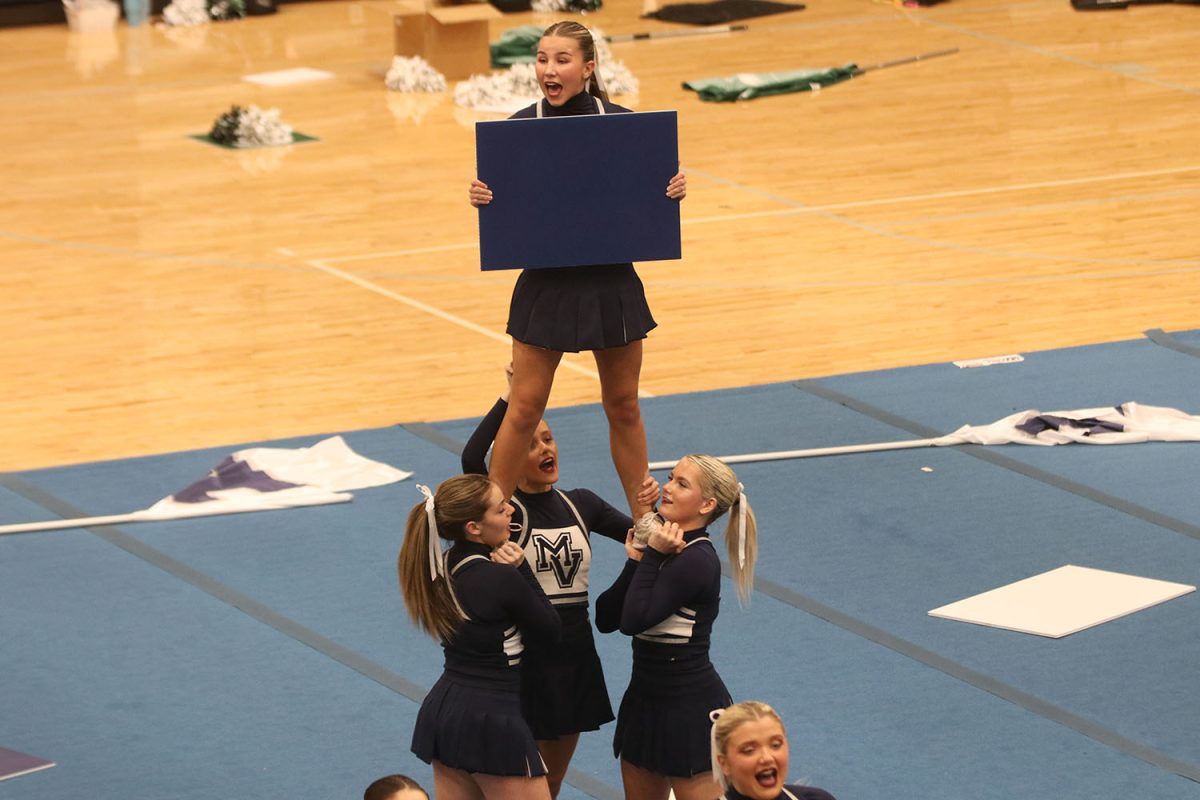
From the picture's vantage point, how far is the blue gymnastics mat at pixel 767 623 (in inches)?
212

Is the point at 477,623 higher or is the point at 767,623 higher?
the point at 477,623

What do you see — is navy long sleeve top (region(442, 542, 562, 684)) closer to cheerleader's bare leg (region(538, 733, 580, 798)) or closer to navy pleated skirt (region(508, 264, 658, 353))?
cheerleader's bare leg (region(538, 733, 580, 798))

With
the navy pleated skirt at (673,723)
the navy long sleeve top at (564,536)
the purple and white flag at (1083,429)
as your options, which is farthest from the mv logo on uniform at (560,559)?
the purple and white flag at (1083,429)

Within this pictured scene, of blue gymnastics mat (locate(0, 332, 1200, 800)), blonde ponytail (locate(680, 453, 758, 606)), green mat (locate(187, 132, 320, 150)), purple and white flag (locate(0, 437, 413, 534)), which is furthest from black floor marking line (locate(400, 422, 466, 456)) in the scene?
green mat (locate(187, 132, 320, 150))

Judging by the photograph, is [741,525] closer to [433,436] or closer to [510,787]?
[510,787]

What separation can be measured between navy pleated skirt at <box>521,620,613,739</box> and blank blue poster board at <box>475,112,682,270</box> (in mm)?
1072

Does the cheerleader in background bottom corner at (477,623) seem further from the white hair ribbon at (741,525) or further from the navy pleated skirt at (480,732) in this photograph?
the white hair ribbon at (741,525)

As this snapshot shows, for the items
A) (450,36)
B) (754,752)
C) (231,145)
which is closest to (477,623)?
(754,752)

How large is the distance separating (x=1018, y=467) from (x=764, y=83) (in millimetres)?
7525

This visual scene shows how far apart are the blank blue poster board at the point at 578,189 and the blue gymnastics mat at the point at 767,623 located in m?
1.45

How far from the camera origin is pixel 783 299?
33.0 feet

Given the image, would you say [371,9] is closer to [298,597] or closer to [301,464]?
[301,464]

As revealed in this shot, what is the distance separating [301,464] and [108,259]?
366 cm

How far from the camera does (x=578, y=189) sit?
5125 millimetres
